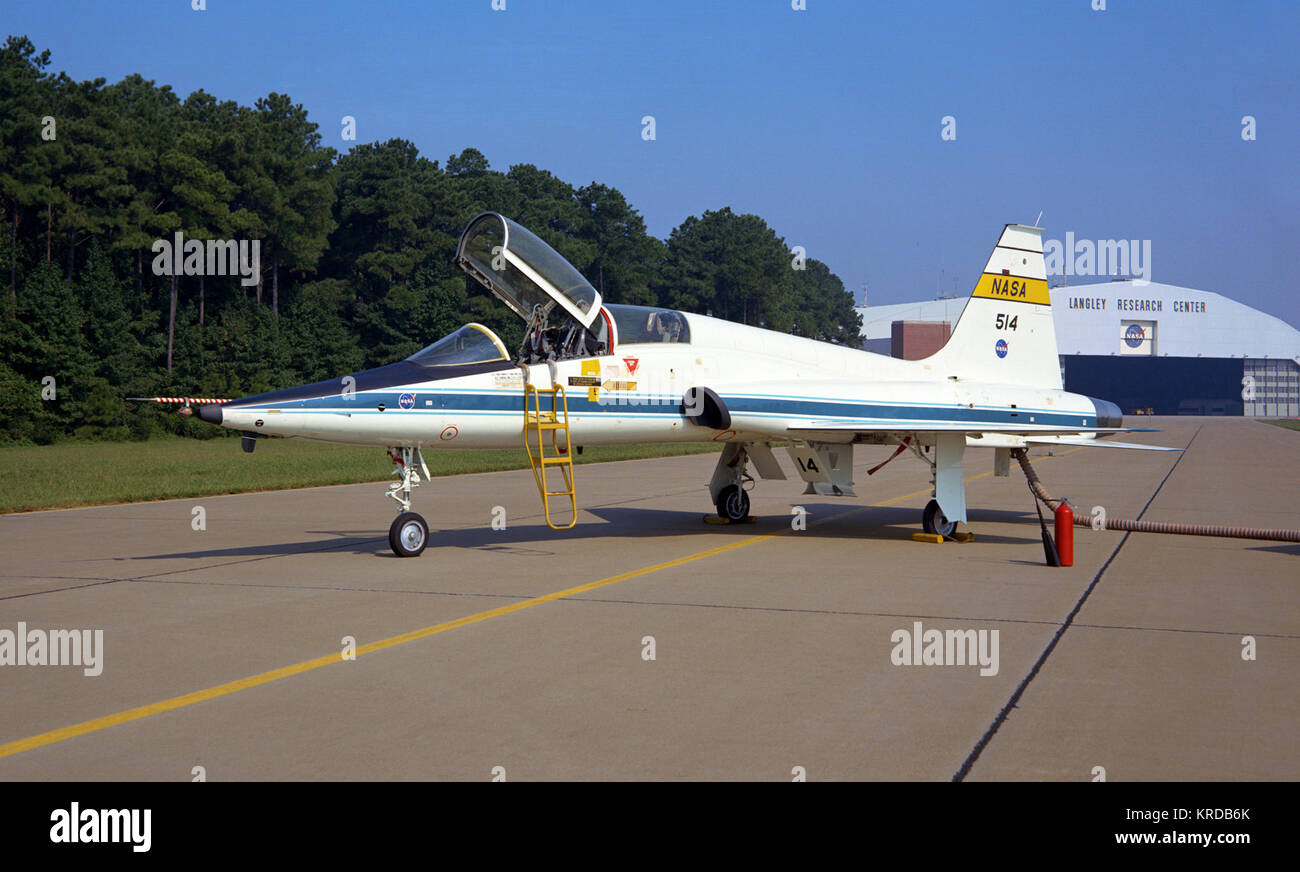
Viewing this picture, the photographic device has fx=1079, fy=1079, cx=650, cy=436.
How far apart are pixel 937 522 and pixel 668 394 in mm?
3910

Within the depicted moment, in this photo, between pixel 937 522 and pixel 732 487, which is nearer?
pixel 937 522

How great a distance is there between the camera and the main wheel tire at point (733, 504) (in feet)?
50.6

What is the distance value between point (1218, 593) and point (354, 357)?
57339mm

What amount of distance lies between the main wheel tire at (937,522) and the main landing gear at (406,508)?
6.33 metres

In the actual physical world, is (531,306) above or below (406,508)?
above

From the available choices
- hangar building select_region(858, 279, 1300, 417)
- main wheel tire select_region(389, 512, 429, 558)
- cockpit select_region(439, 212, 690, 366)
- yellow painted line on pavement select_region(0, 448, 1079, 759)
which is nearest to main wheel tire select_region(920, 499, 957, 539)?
yellow painted line on pavement select_region(0, 448, 1079, 759)

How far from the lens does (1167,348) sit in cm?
13288
